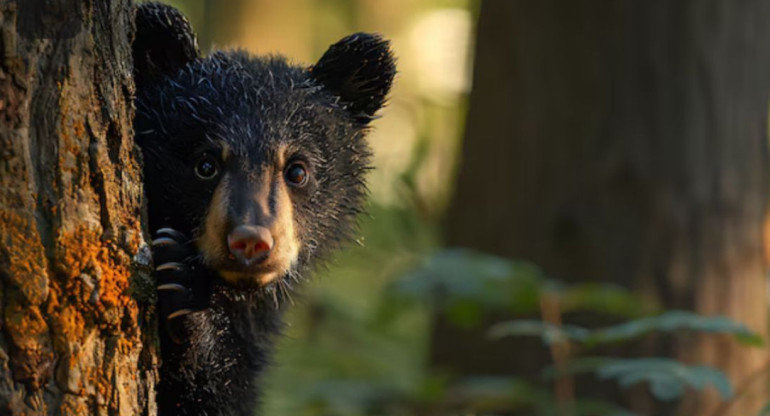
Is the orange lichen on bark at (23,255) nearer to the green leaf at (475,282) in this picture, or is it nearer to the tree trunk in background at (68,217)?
the tree trunk in background at (68,217)

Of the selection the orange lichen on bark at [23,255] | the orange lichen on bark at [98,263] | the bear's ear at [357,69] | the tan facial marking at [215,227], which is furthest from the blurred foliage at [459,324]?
the orange lichen on bark at [23,255]

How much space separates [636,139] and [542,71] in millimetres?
847

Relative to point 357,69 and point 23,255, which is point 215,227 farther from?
point 357,69

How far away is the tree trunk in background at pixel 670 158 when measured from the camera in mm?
5770

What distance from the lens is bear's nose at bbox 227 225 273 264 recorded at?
2.63 meters

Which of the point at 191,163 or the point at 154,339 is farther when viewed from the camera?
the point at 191,163

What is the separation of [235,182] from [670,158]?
3735 mm

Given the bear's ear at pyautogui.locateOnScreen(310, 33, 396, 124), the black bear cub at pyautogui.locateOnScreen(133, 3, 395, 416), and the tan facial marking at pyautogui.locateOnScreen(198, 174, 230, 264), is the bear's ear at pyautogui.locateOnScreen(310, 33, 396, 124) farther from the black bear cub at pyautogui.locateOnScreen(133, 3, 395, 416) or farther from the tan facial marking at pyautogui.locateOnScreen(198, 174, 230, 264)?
the tan facial marking at pyautogui.locateOnScreen(198, 174, 230, 264)

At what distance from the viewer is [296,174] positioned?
323 centimetres

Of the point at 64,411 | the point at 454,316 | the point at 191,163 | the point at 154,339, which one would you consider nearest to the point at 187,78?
the point at 191,163

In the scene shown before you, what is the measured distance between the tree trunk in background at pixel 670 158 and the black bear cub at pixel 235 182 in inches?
104

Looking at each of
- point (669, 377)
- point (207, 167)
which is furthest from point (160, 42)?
point (669, 377)

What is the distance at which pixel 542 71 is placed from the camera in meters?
6.25

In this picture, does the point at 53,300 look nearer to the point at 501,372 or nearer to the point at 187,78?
the point at 187,78
